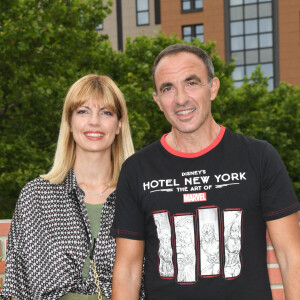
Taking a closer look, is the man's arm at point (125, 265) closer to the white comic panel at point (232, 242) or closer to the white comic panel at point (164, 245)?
the white comic panel at point (164, 245)

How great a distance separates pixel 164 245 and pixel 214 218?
11.5 inches

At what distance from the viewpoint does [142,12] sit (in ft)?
157

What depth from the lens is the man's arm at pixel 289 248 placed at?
243 cm

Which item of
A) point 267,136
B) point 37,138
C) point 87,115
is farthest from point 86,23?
point 87,115

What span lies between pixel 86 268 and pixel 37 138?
35.7ft

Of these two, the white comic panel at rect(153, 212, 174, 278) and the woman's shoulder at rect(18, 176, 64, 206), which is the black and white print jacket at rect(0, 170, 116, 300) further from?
the white comic panel at rect(153, 212, 174, 278)

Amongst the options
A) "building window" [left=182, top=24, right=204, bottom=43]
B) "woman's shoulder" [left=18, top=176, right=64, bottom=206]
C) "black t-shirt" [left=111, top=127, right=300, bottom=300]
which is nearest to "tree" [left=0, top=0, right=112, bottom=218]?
"woman's shoulder" [left=18, top=176, right=64, bottom=206]

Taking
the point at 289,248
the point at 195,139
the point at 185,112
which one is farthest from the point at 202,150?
the point at 289,248

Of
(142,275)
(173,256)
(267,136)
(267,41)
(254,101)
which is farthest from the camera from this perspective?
(267,41)

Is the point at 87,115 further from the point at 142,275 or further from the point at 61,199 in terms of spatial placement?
the point at 142,275

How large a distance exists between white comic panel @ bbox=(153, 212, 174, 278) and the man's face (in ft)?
1.62

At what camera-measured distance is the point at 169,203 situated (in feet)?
8.25

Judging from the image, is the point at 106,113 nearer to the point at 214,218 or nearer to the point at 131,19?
the point at 214,218

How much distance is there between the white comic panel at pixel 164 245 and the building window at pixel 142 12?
46957 millimetres
